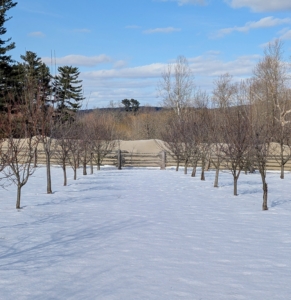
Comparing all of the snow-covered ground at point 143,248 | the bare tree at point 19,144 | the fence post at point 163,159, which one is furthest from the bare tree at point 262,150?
the fence post at point 163,159

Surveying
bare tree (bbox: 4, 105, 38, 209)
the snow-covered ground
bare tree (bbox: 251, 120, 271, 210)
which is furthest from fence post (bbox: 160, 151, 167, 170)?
bare tree (bbox: 4, 105, 38, 209)

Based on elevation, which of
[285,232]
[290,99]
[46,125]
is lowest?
[285,232]

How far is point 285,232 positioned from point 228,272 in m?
2.94

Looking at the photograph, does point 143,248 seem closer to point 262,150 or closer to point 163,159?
point 262,150

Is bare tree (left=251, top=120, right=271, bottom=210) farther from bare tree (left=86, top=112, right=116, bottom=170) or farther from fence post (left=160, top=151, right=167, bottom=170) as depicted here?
fence post (left=160, top=151, right=167, bottom=170)

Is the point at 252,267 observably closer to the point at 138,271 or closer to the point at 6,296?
the point at 138,271

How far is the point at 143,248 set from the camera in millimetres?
6180

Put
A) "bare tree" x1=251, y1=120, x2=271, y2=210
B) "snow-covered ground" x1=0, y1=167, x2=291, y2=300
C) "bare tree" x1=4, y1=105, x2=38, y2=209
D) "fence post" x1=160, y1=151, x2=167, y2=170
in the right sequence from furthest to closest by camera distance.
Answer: "fence post" x1=160, y1=151, x2=167, y2=170
"bare tree" x1=251, y1=120, x2=271, y2=210
"bare tree" x1=4, y1=105, x2=38, y2=209
"snow-covered ground" x1=0, y1=167, x2=291, y2=300

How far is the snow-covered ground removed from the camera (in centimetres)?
453

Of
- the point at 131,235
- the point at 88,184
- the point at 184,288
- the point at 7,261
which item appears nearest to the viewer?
the point at 184,288

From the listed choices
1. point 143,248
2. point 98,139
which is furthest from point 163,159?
point 143,248

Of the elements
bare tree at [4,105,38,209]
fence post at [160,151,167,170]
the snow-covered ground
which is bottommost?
the snow-covered ground

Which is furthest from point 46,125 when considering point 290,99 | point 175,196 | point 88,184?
point 290,99

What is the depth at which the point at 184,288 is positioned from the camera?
454 centimetres
